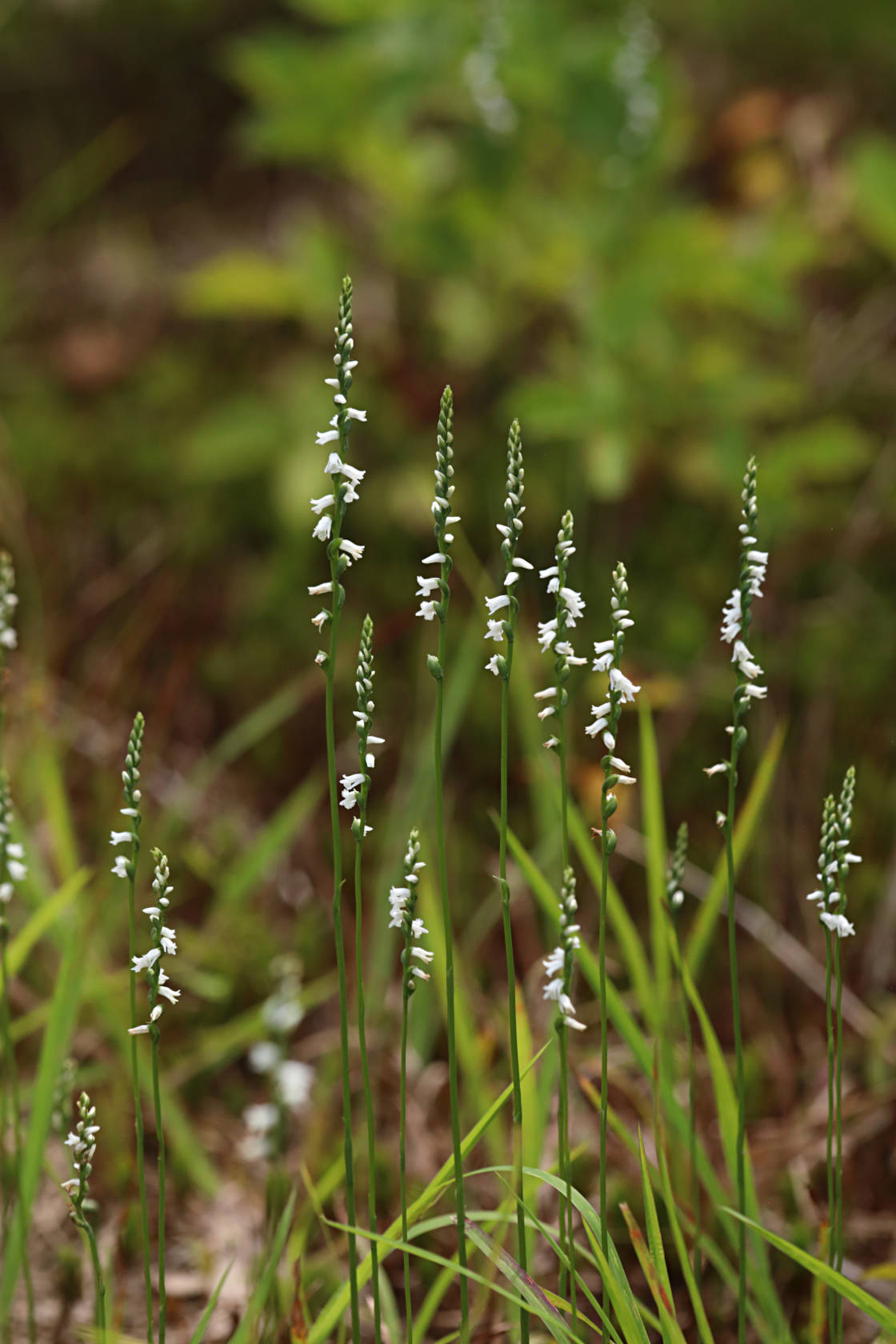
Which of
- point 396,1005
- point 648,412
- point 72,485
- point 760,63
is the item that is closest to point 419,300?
point 648,412

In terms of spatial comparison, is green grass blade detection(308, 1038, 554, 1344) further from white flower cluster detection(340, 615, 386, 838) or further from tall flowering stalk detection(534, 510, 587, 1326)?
white flower cluster detection(340, 615, 386, 838)

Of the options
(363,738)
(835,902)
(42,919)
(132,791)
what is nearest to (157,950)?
(132,791)

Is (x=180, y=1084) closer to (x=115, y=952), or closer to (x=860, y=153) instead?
(x=115, y=952)

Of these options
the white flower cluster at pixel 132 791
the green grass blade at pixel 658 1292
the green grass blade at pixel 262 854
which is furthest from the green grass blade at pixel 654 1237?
the green grass blade at pixel 262 854

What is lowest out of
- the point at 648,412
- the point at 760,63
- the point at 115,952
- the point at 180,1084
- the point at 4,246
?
the point at 180,1084

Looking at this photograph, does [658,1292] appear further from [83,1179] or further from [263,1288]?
[83,1179]

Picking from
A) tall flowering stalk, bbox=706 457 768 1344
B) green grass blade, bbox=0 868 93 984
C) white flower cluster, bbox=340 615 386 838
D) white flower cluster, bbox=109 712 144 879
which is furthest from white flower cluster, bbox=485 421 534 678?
green grass blade, bbox=0 868 93 984

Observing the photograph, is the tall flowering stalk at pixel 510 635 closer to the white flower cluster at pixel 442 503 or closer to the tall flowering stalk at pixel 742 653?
the white flower cluster at pixel 442 503

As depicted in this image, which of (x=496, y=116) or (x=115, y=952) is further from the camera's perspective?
(x=496, y=116)
